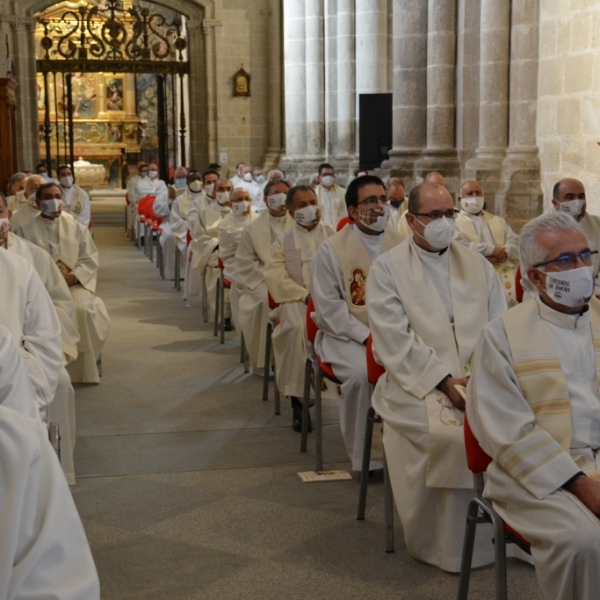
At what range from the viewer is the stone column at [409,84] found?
39.6 ft

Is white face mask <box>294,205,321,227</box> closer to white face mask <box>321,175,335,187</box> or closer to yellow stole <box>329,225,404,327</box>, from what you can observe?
yellow stole <box>329,225,404,327</box>

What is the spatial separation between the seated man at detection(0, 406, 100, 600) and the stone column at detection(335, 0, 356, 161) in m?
14.5

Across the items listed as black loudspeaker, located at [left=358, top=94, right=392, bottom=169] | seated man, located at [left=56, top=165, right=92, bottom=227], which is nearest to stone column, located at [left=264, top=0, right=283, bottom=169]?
seated man, located at [left=56, top=165, right=92, bottom=227]

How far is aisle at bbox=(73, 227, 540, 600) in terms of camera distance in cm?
416

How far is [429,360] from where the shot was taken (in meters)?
4.37

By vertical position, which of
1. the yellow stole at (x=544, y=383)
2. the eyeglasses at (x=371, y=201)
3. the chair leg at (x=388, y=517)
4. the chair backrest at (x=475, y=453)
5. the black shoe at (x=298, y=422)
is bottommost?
the black shoe at (x=298, y=422)

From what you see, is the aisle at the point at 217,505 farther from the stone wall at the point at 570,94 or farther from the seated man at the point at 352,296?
the stone wall at the point at 570,94

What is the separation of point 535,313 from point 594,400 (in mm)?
346

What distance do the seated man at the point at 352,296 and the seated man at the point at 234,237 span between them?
8.45 ft

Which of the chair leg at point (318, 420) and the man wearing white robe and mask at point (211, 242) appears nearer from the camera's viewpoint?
the chair leg at point (318, 420)


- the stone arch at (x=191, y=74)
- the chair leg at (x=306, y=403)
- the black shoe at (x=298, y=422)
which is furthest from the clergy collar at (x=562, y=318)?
the stone arch at (x=191, y=74)

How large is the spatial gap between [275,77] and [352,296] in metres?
17.9

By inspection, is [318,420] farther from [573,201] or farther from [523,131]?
[523,131]

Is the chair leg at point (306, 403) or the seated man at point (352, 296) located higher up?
the seated man at point (352, 296)
